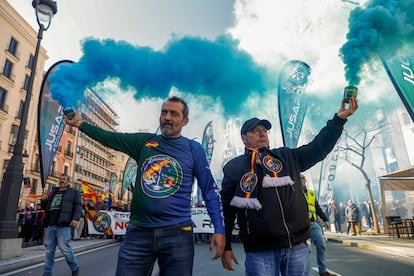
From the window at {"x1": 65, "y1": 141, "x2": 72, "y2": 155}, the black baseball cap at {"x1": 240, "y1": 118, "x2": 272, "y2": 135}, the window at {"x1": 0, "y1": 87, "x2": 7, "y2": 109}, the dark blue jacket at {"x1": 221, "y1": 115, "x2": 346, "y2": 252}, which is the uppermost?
the window at {"x1": 0, "y1": 87, "x2": 7, "y2": 109}

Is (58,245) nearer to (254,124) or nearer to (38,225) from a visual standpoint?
(254,124)

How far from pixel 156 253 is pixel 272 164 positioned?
1193 mm

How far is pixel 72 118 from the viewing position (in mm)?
2811

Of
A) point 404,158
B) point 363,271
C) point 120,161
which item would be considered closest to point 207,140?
point 363,271

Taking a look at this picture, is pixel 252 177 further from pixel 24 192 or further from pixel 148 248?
pixel 24 192

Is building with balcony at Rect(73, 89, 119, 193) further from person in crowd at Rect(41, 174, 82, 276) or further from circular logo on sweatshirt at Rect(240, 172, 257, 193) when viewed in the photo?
circular logo on sweatshirt at Rect(240, 172, 257, 193)

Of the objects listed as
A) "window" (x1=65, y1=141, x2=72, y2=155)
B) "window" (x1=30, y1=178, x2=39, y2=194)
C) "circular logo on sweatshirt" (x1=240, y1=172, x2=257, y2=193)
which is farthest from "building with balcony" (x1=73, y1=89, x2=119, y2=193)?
"circular logo on sweatshirt" (x1=240, y1=172, x2=257, y2=193)

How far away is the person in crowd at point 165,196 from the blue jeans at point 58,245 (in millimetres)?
3547

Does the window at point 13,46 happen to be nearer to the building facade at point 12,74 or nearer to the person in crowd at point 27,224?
the building facade at point 12,74

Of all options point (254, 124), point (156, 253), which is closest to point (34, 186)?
point (156, 253)

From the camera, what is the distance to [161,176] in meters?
2.40

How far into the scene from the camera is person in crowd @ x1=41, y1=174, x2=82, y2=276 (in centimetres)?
521

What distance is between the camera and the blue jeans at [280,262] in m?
2.22

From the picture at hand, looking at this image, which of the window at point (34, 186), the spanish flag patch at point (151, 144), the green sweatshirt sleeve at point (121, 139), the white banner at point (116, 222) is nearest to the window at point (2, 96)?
the window at point (34, 186)
